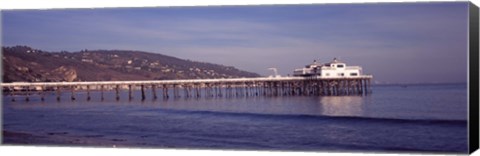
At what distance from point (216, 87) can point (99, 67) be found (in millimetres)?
1635

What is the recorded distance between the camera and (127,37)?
38.3 feet

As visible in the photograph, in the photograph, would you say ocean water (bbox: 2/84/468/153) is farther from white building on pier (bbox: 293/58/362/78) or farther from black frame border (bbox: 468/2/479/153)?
white building on pier (bbox: 293/58/362/78)

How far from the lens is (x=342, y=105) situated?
12344mm

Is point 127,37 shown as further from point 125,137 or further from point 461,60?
point 461,60

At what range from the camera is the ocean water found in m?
10.5

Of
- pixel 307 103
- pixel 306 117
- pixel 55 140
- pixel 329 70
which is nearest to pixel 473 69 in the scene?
pixel 329 70

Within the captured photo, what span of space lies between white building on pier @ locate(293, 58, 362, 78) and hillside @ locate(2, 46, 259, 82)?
0.67 meters

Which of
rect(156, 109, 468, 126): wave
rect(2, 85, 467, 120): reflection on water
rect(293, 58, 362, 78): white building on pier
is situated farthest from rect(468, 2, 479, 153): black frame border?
rect(293, 58, 362, 78): white building on pier

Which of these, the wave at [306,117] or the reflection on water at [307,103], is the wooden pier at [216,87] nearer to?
the reflection on water at [307,103]

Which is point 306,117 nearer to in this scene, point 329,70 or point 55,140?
point 329,70

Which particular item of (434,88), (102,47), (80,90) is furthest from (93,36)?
(434,88)

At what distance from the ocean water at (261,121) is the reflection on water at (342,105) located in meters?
0.02

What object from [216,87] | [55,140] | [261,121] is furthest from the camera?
[216,87]

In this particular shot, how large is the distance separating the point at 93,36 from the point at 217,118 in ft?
6.34
